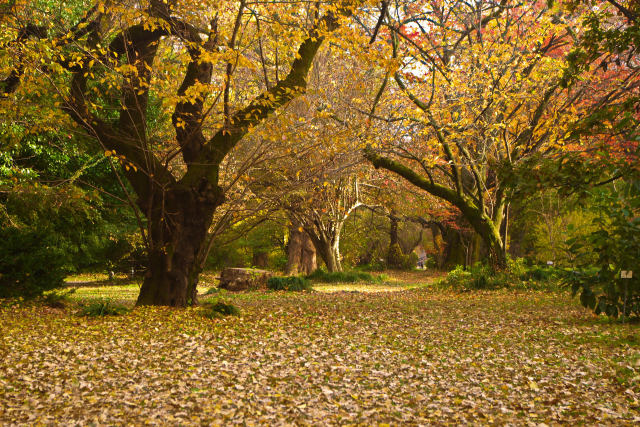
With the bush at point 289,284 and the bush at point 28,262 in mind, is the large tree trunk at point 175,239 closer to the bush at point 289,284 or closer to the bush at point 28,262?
the bush at point 28,262

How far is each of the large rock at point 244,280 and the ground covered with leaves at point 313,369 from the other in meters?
8.17

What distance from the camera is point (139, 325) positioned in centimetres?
732

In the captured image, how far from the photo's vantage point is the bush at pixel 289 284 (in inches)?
609

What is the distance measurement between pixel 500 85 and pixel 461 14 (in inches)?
102

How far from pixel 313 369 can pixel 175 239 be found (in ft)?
14.1

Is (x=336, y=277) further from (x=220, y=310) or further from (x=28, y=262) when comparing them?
(x=28, y=262)

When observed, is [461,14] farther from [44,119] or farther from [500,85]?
[44,119]

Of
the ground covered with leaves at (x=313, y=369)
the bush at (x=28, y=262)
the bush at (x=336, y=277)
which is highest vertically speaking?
the bush at (x=28, y=262)

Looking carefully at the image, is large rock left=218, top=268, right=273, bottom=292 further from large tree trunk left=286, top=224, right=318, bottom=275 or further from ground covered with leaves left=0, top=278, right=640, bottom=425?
ground covered with leaves left=0, top=278, right=640, bottom=425

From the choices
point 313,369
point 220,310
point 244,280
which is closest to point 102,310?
point 220,310

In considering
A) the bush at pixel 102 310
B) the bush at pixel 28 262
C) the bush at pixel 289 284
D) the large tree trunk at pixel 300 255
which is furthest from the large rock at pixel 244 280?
the bush at pixel 102 310

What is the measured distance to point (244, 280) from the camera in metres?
16.8

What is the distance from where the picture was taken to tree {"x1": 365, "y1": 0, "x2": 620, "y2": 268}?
12.5 meters

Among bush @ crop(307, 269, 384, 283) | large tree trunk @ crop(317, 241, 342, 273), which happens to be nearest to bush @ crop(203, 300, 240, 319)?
bush @ crop(307, 269, 384, 283)
